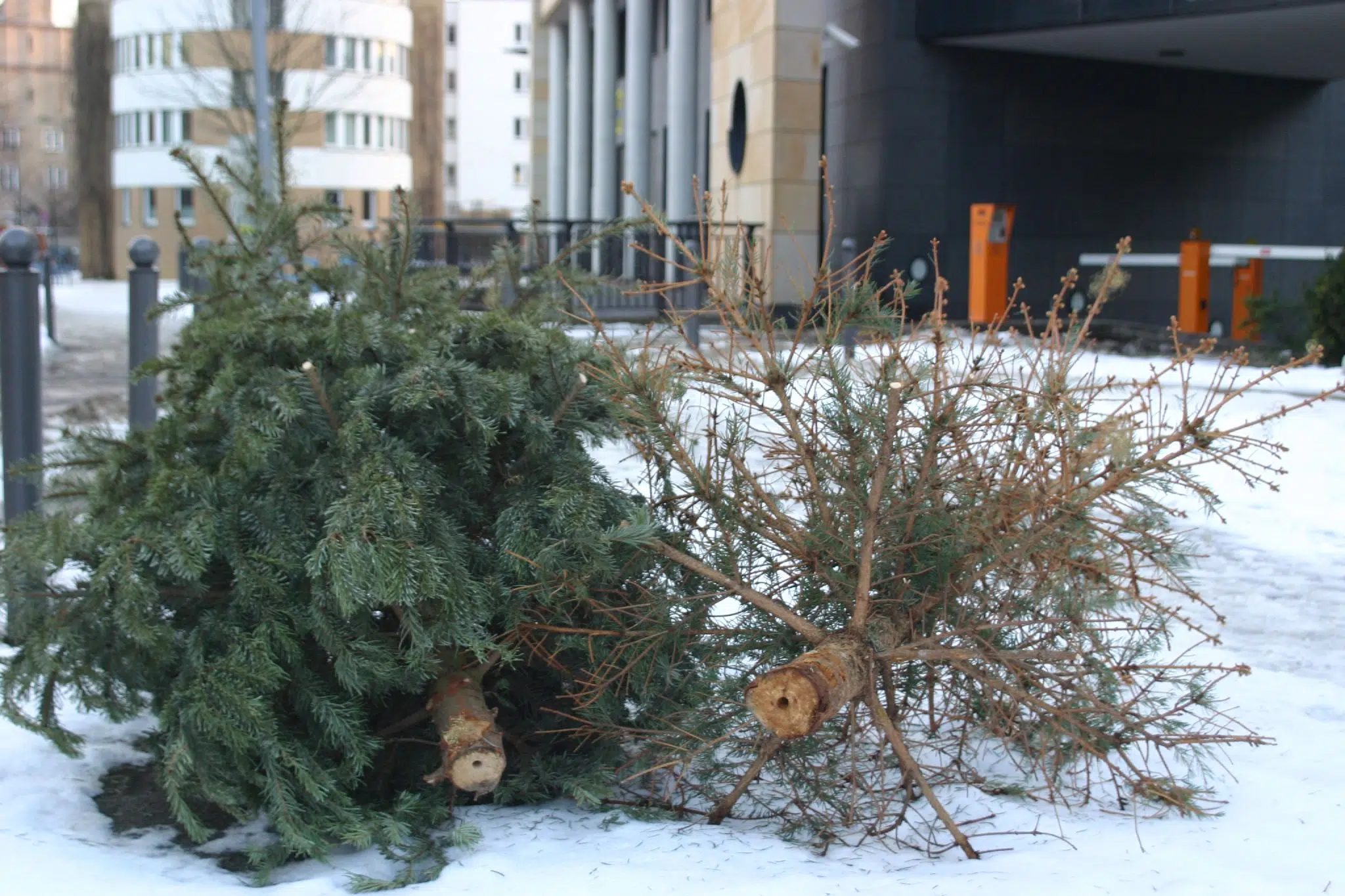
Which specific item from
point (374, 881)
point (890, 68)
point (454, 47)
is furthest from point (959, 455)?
point (454, 47)

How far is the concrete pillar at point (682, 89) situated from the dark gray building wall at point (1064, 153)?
534 cm

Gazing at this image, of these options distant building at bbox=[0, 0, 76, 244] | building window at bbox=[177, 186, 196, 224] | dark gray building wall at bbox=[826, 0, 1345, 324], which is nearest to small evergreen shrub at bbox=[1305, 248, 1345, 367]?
dark gray building wall at bbox=[826, 0, 1345, 324]

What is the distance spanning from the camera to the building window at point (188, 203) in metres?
54.1

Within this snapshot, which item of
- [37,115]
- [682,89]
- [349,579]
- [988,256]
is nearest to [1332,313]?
[988,256]

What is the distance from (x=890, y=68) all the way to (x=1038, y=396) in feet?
44.9

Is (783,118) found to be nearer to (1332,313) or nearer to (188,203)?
(1332,313)

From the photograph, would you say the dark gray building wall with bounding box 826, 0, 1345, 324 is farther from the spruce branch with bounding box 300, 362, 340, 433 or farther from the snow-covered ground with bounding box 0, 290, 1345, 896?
the spruce branch with bounding box 300, 362, 340, 433

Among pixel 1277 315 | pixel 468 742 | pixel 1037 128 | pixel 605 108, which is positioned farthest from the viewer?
pixel 605 108

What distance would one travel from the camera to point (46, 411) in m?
10.1

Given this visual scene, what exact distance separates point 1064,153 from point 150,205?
4820 cm

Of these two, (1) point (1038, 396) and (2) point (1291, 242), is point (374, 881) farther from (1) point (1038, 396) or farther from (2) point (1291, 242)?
(2) point (1291, 242)

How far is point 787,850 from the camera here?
323 centimetres

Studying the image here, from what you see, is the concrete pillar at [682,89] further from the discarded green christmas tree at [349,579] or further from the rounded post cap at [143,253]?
the discarded green christmas tree at [349,579]

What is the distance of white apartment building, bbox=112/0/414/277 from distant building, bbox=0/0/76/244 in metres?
21.6
